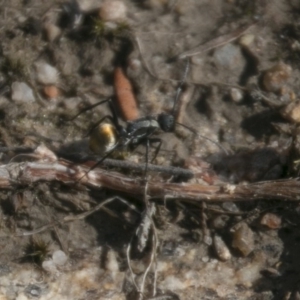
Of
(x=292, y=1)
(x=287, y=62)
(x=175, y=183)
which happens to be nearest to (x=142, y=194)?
(x=175, y=183)

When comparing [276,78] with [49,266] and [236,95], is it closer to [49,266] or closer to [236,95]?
[236,95]

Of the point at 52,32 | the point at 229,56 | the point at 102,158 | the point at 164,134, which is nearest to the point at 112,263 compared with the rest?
the point at 102,158

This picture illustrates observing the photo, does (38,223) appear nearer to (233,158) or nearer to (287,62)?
(233,158)

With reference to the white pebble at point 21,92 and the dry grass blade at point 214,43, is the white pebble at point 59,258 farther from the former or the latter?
the dry grass blade at point 214,43

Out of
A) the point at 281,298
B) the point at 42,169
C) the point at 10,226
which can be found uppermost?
the point at 42,169

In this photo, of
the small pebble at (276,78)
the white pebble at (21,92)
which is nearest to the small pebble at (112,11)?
the white pebble at (21,92)

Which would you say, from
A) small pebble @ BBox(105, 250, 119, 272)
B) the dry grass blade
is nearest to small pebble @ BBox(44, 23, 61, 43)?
the dry grass blade
